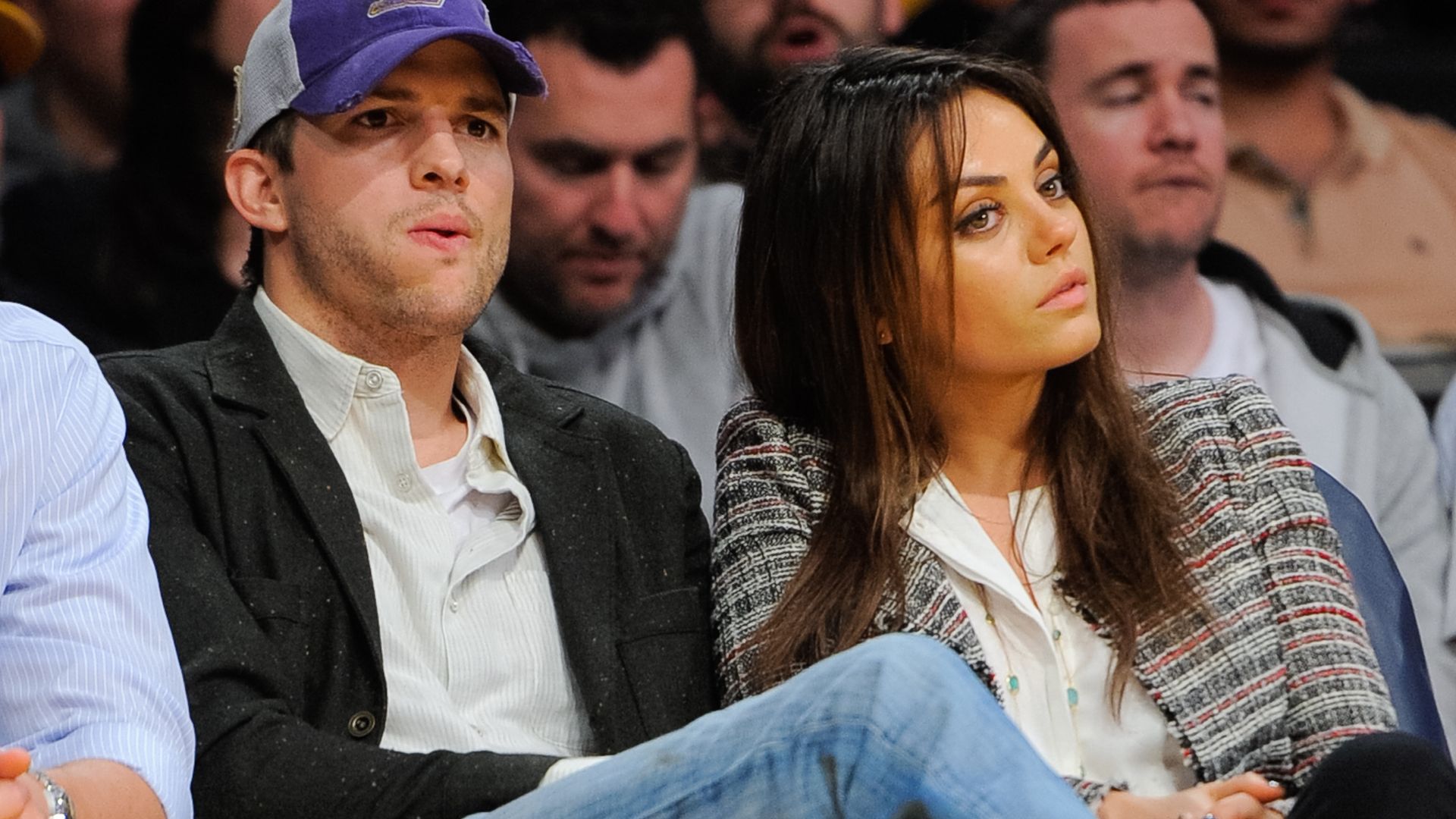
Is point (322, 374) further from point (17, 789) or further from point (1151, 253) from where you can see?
point (1151, 253)

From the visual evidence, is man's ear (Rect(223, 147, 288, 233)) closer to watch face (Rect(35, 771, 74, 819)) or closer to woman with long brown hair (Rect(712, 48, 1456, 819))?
woman with long brown hair (Rect(712, 48, 1456, 819))

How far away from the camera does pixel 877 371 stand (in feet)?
A: 6.84

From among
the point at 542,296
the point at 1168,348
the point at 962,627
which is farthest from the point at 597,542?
the point at 1168,348

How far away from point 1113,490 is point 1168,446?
3.5 inches

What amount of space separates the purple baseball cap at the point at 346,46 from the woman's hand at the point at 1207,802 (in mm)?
1054

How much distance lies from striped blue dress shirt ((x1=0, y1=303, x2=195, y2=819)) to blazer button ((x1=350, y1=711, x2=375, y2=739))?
0.30 m

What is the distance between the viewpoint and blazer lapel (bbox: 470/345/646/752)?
198cm

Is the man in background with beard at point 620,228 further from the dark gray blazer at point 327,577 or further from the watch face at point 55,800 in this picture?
the watch face at point 55,800

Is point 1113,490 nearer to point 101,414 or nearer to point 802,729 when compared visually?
point 802,729

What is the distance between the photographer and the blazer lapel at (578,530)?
6.50ft

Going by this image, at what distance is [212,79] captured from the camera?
2797 mm

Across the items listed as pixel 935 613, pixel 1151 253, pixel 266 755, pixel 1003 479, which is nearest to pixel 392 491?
pixel 266 755

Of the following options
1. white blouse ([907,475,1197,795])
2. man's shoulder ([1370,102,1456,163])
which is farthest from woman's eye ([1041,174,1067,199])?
man's shoulder ([1370,102,1456,163])

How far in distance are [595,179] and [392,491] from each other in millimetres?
1017
